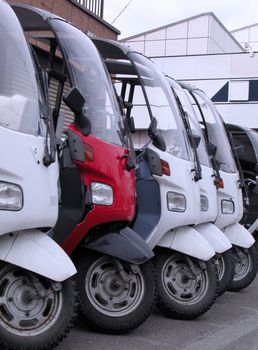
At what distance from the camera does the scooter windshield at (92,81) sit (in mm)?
4555

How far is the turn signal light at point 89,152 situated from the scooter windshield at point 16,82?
662 mm

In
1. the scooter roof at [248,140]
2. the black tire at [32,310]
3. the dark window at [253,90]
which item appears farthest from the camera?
the dark window at [253,90]

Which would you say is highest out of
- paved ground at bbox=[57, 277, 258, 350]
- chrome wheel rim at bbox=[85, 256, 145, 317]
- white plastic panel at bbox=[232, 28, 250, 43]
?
white plastic panel at bbox=[232, 28, 250, 43]

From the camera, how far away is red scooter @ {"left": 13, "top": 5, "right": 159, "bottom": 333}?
175 inches

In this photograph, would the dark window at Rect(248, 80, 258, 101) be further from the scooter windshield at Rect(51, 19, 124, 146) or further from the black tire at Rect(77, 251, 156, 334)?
the black tire at Rect(77, 251, 156, 334)

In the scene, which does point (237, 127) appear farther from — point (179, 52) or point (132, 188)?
point (179, 52)

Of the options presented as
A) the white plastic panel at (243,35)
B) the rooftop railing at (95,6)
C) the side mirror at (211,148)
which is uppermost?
the white plastic panel at (243,35)

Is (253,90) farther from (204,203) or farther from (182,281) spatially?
(182,281)

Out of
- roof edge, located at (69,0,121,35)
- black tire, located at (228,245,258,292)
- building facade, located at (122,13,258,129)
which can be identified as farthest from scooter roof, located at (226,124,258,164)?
building facade, located at (122,13,258,129)

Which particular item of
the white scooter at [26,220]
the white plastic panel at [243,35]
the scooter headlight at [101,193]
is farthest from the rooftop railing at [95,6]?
the white plastic panel at [243,35]

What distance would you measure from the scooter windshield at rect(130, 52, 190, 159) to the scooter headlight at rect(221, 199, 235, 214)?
1350 mm

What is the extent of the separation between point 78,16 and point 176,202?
843 cm

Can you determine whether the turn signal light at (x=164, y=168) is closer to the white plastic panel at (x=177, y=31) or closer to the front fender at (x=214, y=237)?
the front fender at (x=214, y=237)

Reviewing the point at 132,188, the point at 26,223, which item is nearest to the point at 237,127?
the point at 132,188
